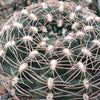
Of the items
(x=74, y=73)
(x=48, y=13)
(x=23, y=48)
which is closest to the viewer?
(x=74, y=73)

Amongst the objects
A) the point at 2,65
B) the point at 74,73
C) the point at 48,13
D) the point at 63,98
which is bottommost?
the point at 63,98

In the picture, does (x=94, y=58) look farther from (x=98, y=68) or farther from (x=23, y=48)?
(x=23, y=48)

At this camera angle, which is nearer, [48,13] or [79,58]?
[79,58]

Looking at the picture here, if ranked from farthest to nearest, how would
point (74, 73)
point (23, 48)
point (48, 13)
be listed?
1. point (48, 13)
2. point (23, 48)
3. point (74, 73)

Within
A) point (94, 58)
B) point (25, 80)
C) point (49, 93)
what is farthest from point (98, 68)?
point (25, 80)

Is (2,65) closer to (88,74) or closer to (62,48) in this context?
(62,48)

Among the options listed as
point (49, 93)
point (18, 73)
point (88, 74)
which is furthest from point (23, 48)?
point (88, 74)

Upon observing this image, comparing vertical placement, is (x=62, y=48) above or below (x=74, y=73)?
above
